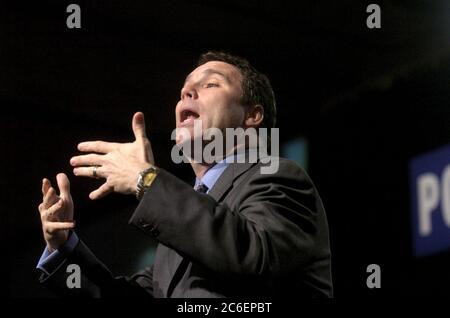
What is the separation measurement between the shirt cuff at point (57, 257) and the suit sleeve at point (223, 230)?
0.30 meters

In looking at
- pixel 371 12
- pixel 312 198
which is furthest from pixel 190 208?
pixel 371 12

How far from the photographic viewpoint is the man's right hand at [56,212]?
139 centimetres

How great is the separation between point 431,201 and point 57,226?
156 cm

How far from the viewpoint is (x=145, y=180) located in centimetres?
116

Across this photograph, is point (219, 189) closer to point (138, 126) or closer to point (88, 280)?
point (138, 126)

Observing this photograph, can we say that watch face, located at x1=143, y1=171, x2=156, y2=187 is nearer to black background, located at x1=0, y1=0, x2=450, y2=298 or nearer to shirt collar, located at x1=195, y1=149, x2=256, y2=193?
shirt collar, located at x1=195, y1=149, x2=256, y2=193

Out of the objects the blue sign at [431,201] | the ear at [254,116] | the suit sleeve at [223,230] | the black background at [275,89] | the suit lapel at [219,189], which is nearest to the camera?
the suit sleeve at [223,230]

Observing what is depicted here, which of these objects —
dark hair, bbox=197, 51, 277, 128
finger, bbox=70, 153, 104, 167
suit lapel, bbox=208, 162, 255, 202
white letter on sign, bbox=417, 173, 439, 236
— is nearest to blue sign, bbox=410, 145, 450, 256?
white letter on sign, bbox=417, 173, 439, 236

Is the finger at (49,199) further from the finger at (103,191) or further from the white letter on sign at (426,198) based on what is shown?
the white letter on sign at (426,198)

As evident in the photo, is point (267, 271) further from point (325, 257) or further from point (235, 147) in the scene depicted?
point (235, 147)

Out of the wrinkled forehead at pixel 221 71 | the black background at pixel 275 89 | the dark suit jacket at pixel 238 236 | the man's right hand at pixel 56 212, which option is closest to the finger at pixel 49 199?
the man's right hand at pixel 56 212

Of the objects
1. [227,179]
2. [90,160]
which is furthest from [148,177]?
[227,179]

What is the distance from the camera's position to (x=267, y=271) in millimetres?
1150

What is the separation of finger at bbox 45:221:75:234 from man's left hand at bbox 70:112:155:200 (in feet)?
0.51
